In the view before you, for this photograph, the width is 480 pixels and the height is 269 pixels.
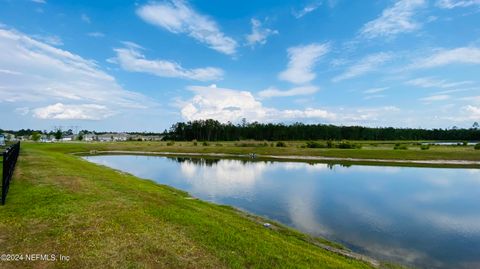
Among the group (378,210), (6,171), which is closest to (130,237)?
(6,171)

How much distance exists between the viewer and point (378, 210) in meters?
21.9

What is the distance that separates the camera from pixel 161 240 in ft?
30.6

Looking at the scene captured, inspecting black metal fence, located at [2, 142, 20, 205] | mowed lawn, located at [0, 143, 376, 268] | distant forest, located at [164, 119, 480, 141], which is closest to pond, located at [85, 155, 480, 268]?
mowed lawn, located at [0, 143, 376, 268]

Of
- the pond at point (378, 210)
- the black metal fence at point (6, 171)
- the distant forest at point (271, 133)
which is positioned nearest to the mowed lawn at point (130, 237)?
the black metal fence at point (6, 171)

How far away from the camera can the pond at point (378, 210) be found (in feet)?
46.9

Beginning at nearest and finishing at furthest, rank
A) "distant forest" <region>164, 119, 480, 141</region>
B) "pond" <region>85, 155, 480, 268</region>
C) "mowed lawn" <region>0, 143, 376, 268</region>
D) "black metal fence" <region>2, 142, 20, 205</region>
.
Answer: "mowed lawn" <region>0, 143, 376, 268</region> < "black metal fence" <region>2, 142, 20, 205</region> < "pond" <region>85, 155, 480, 268</region> < "distant forest" <region>164, 119, 480, 141</region>

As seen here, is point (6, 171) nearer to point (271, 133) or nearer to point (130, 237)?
point (130, 237)

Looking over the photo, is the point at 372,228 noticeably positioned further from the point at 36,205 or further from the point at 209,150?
the point at 209,150

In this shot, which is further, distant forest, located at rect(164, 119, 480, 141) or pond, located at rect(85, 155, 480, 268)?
distant forest, located at rect(164, 119, 480, 141)

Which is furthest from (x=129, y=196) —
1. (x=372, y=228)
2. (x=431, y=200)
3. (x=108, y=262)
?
(x=431, y=200)

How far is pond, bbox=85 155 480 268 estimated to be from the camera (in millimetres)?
14281

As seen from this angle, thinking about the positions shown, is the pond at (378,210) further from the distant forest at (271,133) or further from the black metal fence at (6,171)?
the distant forest at (271,133)

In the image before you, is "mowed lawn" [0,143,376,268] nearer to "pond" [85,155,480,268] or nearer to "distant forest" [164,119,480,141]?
"pond" [85,155,480,268]

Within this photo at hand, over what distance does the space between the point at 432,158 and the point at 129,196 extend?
227 feet
